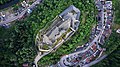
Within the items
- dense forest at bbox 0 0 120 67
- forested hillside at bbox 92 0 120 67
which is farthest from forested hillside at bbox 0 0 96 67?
forested hillside at bbox 92 0 120 67

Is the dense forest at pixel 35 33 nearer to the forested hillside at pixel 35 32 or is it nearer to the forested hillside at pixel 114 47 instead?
the forested hillside at pixel 35 32

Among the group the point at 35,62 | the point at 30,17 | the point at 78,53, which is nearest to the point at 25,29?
the point at 30,17

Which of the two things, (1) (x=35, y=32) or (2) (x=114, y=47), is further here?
(2) (x=114, y=47)

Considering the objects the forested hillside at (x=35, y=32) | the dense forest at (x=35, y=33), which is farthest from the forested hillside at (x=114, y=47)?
the forested hillside at (x=35, y=32)

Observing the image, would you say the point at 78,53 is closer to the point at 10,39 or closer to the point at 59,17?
the point at 59,17

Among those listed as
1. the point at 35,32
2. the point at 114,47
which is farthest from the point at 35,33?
the point at 114,47

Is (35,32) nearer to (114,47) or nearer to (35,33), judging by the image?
(35,33)

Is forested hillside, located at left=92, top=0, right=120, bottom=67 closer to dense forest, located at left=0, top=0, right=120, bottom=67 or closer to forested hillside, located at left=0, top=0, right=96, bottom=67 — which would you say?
dense forest, located at left=0, top=0, right=120, bottom=67

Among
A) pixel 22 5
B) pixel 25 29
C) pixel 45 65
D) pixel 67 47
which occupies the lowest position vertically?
pixel 45 65
